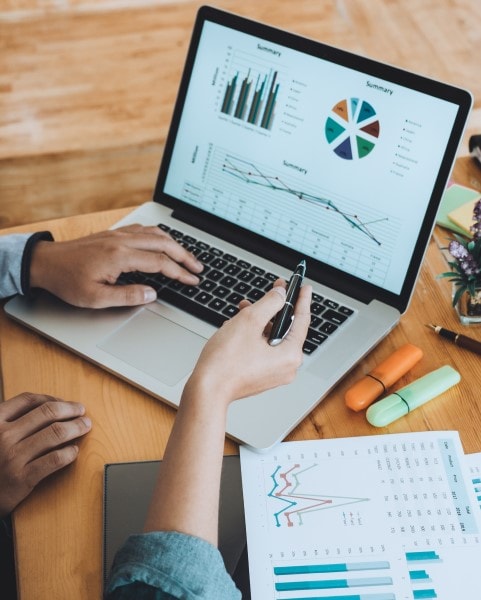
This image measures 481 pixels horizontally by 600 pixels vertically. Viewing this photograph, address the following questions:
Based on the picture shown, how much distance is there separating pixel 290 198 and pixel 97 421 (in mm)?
424

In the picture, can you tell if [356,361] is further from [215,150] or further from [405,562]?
[215,150]

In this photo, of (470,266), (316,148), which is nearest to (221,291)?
(316,148)

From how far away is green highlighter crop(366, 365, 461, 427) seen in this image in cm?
93

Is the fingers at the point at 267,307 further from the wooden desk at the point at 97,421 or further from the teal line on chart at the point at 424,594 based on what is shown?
the teal line on chart at the point at 424,594

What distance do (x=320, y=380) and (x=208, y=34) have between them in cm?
54

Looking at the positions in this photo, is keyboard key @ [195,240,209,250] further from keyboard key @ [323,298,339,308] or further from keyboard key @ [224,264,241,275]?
keyboard key @ [323,298,339,308]

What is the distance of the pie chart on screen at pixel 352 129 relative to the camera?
1028 millimetres

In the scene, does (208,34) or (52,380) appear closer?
(52,380)

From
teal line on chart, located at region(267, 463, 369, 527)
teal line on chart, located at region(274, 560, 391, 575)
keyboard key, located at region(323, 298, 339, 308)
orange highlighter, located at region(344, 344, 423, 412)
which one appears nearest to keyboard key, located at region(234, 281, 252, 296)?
keyboard key, located at region(323, 298, 339, 308)

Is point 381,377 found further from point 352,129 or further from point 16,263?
point 16,263

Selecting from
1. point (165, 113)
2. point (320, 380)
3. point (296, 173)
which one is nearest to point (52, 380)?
point (320, 380)

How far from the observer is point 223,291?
1.10 meters

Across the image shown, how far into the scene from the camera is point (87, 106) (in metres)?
2.28

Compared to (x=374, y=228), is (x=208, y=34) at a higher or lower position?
higher
